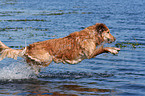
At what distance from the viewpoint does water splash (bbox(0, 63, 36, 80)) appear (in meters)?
11.1

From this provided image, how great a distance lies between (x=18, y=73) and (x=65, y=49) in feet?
7.96

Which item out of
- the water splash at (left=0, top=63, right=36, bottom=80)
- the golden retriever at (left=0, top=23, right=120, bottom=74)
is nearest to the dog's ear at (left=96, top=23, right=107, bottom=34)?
the golden retriever at (left=0, top=23, right=120, bottom=74)

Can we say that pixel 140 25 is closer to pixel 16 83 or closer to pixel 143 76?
pixel 143 76

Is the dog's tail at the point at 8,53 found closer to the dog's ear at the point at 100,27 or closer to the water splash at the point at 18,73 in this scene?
the water splash at the point at 18,73

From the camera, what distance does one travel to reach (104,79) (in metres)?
10.9

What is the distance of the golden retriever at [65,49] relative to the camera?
1028 centimetres

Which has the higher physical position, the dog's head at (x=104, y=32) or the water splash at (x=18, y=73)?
the dog's head at (x=104, y=32)

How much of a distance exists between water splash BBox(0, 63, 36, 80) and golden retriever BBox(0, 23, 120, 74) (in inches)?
15.5

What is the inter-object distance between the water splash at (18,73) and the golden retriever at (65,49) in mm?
395

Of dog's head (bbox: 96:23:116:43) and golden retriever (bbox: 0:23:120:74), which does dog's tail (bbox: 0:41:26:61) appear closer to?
golden retriever (bbox: 0:23:120:74)

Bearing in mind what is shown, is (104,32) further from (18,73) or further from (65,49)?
(18,73)

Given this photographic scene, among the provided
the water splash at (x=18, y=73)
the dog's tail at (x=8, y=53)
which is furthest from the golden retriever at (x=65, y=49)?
the water splash at (x=18, y=73)

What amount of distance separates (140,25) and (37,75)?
48.6 feet

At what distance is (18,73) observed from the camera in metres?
11.6
